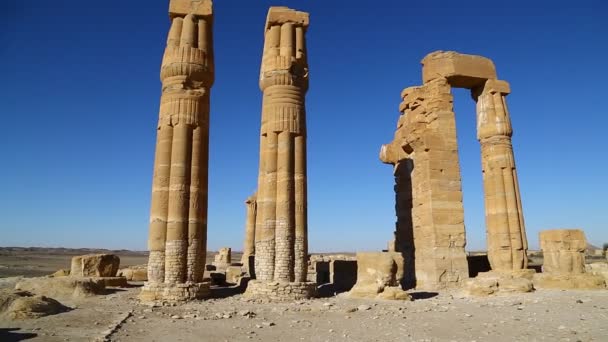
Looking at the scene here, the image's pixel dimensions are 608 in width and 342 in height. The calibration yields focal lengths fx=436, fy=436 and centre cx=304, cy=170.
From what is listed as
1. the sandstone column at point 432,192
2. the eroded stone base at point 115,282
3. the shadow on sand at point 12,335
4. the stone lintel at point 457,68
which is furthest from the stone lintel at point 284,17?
the shadow on sand at point 12,335

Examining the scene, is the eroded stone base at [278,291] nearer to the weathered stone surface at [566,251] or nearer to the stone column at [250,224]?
the weathered stone surface at [566,251]

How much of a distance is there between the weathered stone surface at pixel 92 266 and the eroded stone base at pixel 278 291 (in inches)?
302

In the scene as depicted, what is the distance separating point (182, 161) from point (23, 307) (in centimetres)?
632

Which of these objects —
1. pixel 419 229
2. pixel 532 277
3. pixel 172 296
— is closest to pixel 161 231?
pixel 172 296

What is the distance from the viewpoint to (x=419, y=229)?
58.8ft

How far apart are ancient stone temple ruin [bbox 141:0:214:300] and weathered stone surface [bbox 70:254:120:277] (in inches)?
209

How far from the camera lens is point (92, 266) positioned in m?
18.1

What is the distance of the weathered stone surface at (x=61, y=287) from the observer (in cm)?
1465

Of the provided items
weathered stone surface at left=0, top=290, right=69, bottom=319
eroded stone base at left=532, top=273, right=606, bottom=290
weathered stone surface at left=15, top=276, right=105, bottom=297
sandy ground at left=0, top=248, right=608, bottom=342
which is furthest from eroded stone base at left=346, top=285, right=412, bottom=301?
weathered stone surface at left=15, top=276, right=105, bottom=297

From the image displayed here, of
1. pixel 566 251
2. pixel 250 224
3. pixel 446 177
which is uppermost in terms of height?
pixel 446 177

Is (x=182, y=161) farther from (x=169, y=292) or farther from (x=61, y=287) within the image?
(x=61, y=287)

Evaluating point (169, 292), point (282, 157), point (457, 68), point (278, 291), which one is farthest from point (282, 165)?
point (457, 68)

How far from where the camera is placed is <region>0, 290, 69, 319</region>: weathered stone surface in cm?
1016

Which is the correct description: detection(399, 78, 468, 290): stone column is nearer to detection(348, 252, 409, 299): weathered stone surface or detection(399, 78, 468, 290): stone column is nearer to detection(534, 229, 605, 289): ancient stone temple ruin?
detection(348, 252, 409, 299): weathered stone surface
